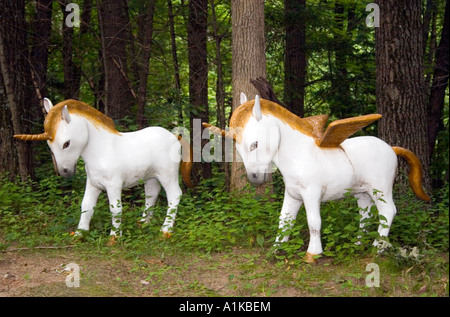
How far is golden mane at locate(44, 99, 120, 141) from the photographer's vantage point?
259 inches

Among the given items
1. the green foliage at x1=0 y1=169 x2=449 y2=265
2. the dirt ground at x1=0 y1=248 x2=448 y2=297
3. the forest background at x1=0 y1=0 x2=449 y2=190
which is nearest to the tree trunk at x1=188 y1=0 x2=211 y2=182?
the forest background at x1=0 y1=0 x2=449 y2=190

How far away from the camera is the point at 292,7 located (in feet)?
38.6

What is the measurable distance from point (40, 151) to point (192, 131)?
10.9ft

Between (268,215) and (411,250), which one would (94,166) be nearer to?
(268,215)

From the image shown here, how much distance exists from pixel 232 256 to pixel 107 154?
74.5 inches

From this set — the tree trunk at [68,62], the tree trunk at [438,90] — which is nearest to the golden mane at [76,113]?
the tree trunk at [68,62]

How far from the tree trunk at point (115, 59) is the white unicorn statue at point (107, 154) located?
10.1 feet

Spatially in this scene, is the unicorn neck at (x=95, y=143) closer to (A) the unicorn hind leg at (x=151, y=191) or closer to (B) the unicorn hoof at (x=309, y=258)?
(A) the unicorn hind leg at (x=151, y=191)

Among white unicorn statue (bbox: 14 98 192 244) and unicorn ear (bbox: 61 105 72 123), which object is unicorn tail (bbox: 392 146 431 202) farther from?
unicorn ear (bbox: 61 105 72 123)

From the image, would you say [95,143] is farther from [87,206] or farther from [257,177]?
[257,177]

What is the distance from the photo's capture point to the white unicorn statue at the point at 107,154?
261 inches

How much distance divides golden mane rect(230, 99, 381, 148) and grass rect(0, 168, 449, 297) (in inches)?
31.5

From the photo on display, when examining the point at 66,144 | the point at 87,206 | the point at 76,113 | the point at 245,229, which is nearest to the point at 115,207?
the point at 87,206
